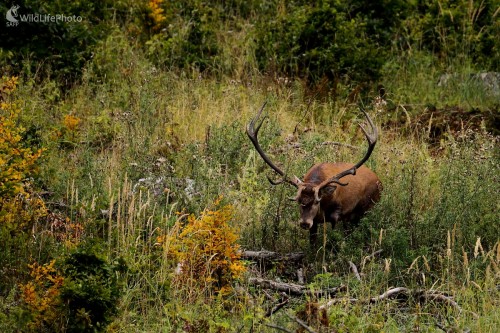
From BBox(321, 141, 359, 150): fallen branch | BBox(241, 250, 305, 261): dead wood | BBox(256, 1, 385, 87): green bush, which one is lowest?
BBox(241, 250, 305, 261): dead wood

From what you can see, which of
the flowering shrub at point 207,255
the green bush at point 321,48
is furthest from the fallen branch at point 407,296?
the green bush at point 321,48

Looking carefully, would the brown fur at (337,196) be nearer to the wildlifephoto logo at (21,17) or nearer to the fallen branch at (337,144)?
the fallen branch at (337,144)

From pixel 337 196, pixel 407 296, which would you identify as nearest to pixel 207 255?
pixel 407 296

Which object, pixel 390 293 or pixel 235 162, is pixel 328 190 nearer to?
pixel 390 293

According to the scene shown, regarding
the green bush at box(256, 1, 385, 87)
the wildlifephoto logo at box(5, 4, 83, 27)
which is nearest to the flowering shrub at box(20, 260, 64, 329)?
the wildlifephoto logo at box(5, 4, 83, 27)

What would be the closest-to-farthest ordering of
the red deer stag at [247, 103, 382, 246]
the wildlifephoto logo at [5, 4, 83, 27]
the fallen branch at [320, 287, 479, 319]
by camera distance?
the fallen branch at [320, 287, 479, 319]
the red deer stag at [247, 103, 382, 246]
the wildlifephoto logo at [5, 4, 83, 27]

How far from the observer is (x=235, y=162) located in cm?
993

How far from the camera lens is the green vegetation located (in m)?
6.79

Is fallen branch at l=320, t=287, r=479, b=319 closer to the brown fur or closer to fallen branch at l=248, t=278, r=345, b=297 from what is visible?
fallen branch at l=248, t=278, r=345, b=297

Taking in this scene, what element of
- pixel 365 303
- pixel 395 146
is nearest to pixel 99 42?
pixel 395 146

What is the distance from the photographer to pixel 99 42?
1244 centimetres

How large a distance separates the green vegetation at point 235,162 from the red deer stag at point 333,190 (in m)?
0.17

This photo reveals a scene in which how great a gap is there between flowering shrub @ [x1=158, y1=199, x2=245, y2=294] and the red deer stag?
103 cm

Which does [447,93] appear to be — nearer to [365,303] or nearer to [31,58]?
[31,58]
